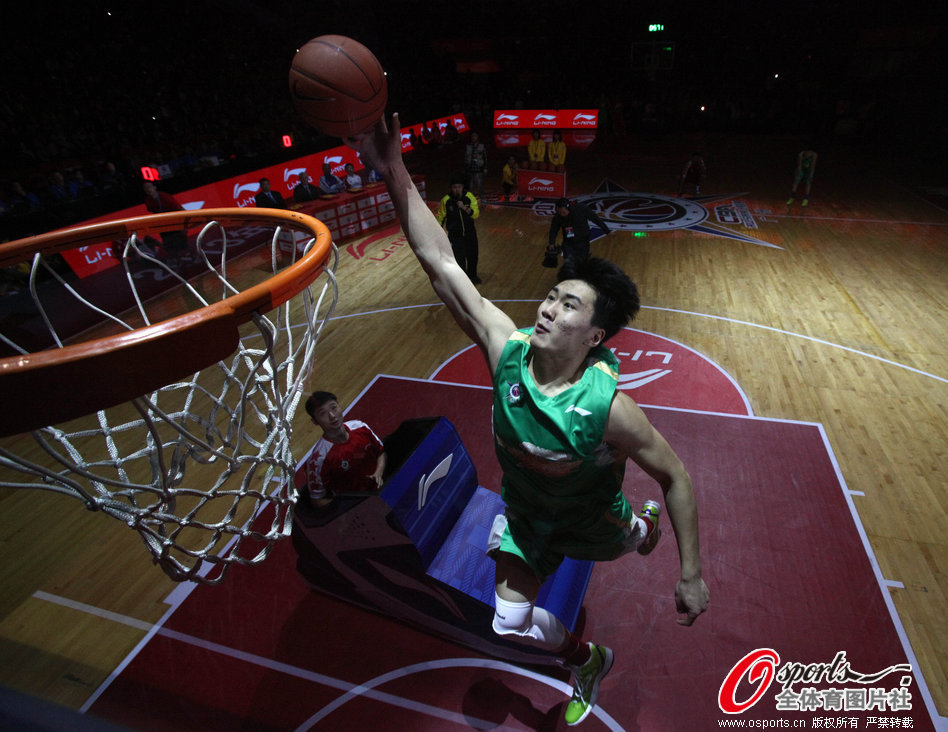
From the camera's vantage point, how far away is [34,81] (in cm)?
1321

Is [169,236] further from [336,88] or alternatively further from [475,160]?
[475,160]

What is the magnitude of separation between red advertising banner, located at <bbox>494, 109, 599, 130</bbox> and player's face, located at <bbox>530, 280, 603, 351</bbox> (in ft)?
70.1

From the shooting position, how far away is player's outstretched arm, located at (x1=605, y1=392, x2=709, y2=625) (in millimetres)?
2018

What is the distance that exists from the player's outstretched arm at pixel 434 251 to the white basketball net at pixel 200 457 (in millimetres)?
413

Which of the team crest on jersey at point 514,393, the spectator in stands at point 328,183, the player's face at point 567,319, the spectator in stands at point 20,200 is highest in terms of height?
the player's face at point 567,319

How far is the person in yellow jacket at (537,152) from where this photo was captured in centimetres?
1290

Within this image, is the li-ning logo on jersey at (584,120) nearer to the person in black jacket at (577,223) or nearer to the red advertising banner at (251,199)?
the red advertising banner at (251,199)

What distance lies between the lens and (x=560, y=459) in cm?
208

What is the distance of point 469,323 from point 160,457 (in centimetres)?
129

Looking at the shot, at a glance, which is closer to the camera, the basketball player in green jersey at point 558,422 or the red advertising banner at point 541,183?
the basketball player in green jersey at point 558,422

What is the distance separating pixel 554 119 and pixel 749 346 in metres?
17.7

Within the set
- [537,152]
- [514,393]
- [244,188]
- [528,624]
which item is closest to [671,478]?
[514,393]

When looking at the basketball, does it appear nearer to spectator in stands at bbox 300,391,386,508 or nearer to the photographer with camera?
spectator in stands at bbox 300,391,386,508

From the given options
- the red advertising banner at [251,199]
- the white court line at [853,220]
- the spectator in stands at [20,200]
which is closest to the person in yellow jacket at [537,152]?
the red advertising banner at [251,199]
